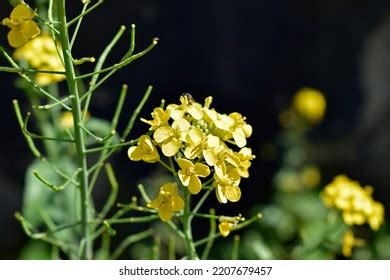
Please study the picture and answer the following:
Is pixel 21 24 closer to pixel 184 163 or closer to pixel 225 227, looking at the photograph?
pixel 184 163

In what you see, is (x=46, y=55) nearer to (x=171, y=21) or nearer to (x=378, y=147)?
(x=171, y=21)

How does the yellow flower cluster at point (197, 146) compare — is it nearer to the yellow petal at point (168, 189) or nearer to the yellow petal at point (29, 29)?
the yellow petal at point (168, 189)

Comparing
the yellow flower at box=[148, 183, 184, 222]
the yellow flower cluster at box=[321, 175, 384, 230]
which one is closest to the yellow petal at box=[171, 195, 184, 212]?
the yellow flower at box=[148, 183, 184, 222]

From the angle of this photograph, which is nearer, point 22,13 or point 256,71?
point 22,13

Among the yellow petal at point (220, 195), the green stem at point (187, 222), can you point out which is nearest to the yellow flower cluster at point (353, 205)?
the green stem at point (187, 222)

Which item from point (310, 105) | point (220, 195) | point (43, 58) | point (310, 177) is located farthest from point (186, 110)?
point (310, 177)

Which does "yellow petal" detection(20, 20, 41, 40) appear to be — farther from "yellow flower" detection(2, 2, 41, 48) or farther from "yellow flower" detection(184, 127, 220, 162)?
"yellow flower" detection(184, 127, 220, 162)
